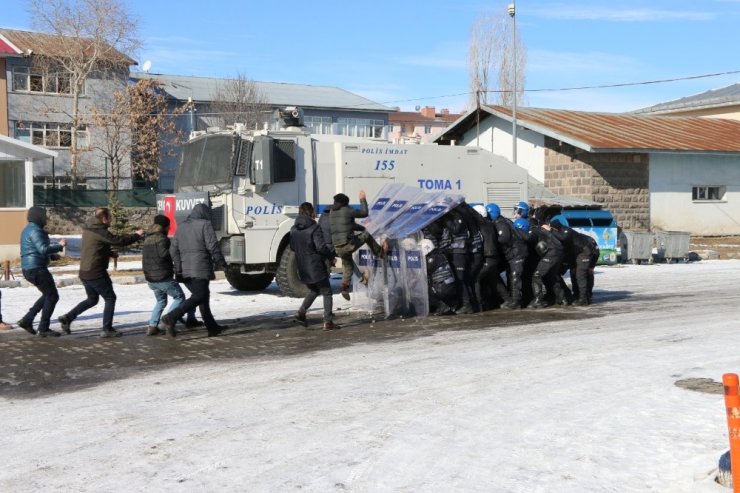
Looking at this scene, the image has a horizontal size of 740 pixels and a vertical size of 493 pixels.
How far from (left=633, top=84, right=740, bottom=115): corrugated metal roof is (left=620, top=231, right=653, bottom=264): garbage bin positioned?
21.1 metres

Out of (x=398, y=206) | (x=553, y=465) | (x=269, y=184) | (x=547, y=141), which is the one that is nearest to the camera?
(x=553, y=465)

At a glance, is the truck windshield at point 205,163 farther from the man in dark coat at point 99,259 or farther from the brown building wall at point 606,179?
the brown building wall at point 606,179

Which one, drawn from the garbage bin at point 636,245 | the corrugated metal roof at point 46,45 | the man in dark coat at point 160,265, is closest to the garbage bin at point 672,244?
the garbage bin at point 636,245

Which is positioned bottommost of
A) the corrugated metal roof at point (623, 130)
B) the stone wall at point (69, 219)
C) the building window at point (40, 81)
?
the stone wall at point (69, 219)

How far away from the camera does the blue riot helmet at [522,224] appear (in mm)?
13406

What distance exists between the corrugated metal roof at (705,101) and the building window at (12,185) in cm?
3082

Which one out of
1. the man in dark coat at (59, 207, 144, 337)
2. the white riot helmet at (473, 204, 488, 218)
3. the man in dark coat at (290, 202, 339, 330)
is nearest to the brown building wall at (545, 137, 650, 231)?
the white riot helmet at (473, 204, 488, 218)

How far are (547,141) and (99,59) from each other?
24.8 meters

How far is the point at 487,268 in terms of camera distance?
508 inches

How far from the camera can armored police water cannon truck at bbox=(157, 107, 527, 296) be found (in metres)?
14.0

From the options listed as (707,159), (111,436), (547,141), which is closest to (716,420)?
(111,436)

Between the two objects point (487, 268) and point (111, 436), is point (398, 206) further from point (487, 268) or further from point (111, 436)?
point (111, 436)

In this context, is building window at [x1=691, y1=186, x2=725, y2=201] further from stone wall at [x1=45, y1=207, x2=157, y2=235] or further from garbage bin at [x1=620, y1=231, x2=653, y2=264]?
stone wall at [x1=45, y1=207, x2=157, y2=235]

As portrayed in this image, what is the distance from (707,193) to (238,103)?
102 ft
